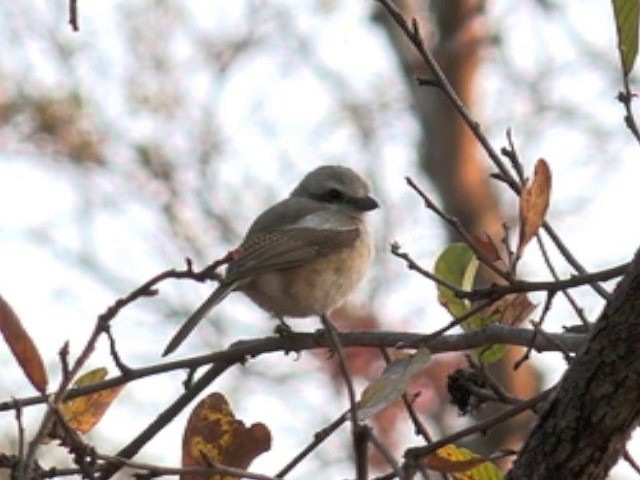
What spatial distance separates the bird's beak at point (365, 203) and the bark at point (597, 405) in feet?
8.53

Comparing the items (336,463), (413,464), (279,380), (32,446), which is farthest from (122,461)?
(279,380)

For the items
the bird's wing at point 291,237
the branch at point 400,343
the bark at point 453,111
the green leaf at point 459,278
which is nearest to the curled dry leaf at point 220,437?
the branch at point 400,343

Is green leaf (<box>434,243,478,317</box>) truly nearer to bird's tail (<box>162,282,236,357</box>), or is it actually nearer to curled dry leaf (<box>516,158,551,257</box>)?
curled dry leaf (<box>516,158,551,257</box>)

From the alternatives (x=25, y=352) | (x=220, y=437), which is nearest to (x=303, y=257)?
(x=220, y=437)

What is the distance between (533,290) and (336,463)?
806cm

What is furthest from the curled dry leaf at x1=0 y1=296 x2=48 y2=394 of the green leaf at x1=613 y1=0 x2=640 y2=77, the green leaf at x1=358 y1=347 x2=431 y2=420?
the green leaf at x1=613 y1=0 x2=640 y2=77

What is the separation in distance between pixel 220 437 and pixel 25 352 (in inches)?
11.8

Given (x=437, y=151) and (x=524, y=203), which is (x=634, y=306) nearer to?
(x=524, y=203)

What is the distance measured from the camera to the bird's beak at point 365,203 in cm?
431

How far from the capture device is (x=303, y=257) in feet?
12.5

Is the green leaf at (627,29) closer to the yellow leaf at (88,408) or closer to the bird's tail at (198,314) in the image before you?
the yellow leaf at (88,408)

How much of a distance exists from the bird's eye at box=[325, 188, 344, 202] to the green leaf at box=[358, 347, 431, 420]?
2.38m

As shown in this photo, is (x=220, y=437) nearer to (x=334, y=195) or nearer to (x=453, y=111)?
(x=334, y=195)

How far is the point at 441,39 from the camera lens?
1022cm
